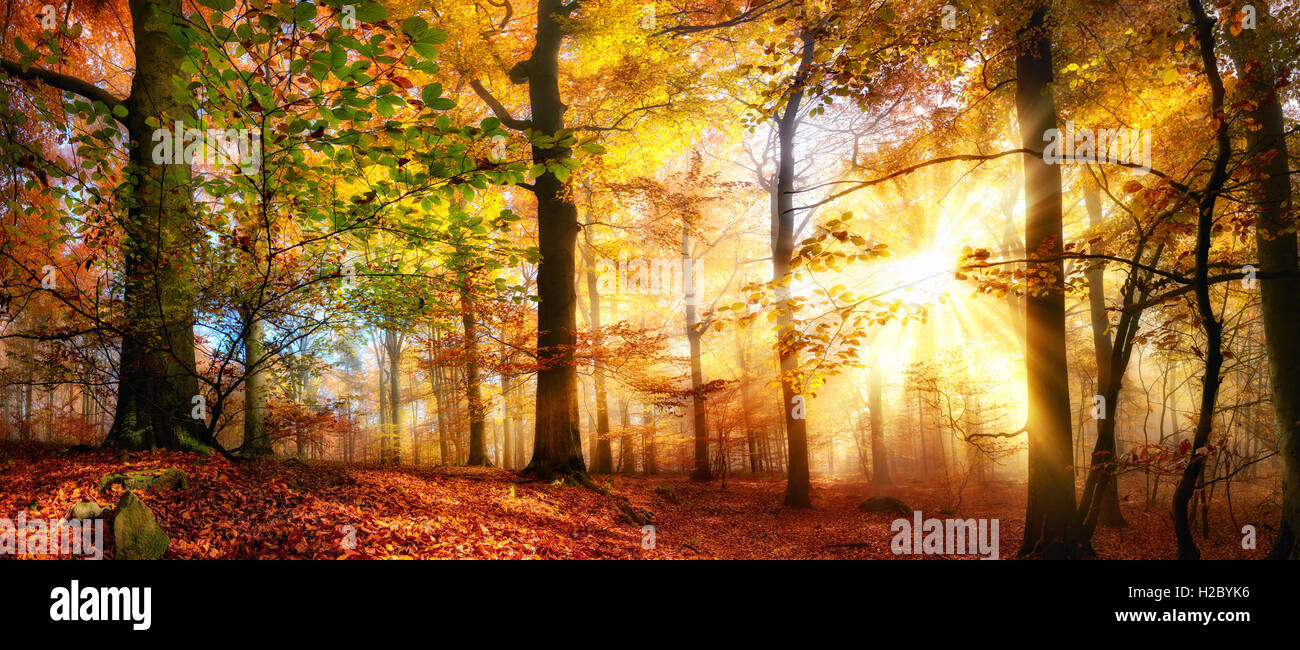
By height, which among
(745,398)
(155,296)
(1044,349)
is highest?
(155,296)

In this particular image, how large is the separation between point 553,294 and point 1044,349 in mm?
7079

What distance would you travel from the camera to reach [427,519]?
467 centimetres

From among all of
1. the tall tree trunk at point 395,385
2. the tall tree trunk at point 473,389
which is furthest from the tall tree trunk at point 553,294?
the tall tree trunk at point 395,385

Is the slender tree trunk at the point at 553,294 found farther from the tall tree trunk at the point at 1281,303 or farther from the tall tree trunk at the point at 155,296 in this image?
the tall tree trunk at the point at 1281,303

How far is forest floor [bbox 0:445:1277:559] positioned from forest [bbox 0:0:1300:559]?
52mm

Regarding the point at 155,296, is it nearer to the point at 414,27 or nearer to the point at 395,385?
the point at 414,27

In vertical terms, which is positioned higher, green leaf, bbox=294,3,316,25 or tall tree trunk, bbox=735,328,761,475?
green leaf, bbox=294,3,316,25

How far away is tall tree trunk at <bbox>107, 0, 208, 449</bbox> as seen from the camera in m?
4.55

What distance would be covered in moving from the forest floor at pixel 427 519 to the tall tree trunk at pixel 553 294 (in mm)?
650

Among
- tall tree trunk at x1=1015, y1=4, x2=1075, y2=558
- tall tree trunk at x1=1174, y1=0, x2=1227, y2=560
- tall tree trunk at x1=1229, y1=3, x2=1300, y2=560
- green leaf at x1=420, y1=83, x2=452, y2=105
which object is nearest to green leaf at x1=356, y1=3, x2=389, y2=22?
green leaf at x1=420, y1=83, x2=452, y2=105

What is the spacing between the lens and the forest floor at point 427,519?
3564 millimetres

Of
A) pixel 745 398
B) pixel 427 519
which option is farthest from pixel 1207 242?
pixel 745 398

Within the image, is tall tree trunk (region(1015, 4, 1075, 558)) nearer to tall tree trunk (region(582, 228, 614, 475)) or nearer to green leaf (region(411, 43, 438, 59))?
green leaf (region(411, 43, 438, 59))
